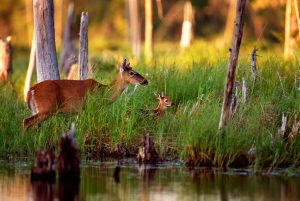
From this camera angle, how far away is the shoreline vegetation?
510 inches

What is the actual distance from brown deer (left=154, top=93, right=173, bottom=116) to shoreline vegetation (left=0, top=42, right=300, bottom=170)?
0.16 m

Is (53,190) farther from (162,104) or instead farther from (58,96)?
(162,104)

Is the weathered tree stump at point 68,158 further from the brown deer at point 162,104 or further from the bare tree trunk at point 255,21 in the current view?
the bare tree trunk at point 255,21

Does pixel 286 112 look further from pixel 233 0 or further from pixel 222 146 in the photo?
pixel 233 0

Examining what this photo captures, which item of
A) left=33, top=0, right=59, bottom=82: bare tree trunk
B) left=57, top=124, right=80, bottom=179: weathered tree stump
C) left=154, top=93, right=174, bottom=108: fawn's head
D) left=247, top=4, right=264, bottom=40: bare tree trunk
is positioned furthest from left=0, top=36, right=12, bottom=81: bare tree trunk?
left=247, top=4, right=264, bottom=40: bare tree trunk

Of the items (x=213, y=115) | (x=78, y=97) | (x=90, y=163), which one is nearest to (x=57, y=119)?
(x=78, y=97)

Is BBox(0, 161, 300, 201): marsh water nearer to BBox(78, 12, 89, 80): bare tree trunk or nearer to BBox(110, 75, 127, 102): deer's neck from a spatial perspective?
BBox(110, 75, 127, 102): deer's neck

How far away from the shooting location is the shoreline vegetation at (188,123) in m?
13.0

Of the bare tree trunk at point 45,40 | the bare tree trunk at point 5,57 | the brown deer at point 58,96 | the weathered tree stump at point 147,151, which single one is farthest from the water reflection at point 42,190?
the bare tree trunk at point 5,57

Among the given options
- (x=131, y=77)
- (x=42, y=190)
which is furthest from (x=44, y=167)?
(x=131, y=77)

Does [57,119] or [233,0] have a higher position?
[233,0]

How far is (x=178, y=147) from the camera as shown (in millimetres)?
13742

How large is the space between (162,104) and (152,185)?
3.82m

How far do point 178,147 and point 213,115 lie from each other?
2.44ft
